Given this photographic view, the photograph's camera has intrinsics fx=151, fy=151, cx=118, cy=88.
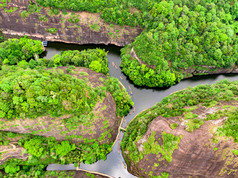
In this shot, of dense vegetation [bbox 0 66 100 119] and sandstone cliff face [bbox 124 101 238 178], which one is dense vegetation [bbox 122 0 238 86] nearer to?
sandstone cliff face [bbox 124 101 238 178]

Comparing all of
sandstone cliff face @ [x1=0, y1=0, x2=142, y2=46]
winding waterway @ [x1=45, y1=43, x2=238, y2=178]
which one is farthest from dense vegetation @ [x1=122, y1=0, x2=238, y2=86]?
sandstone cliff face @ [x1=0, y1=0, x2=142, y2=46]

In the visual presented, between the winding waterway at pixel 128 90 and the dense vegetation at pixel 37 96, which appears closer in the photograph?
the dense vegetation at pixel 37 96

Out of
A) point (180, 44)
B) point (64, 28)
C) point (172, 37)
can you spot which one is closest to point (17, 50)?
point (64, 28)

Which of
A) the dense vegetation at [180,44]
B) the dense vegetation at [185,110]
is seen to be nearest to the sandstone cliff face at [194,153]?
the dense vegetation at [185,110]

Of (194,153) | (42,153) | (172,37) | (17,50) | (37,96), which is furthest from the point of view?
(172,37)

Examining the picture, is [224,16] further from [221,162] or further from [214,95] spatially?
[221,162]

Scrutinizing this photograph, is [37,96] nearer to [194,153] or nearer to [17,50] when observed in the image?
[17,50]

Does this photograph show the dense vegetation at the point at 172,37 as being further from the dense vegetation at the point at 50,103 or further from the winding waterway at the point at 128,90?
the dense vegetation at the point at 50,103
